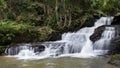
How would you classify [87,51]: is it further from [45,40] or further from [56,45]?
[45,40]

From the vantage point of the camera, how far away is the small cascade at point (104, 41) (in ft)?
54.0

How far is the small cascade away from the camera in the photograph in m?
16.5

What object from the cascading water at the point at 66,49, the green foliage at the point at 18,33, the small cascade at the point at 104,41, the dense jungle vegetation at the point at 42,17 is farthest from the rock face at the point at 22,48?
the small cascade at the point at 104,41

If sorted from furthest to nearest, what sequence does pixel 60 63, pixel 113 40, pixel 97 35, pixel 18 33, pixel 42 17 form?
pixel 42 17 → pixel 18 33 → pixel 97 35 → pixel 113 40 → pixel 60 63

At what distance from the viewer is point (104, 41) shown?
1695 cm

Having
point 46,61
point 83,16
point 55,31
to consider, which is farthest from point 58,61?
point 83,16

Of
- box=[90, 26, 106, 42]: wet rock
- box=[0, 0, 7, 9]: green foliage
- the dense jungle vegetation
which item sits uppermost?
box=[0, 0, 7, 9]: green foliage

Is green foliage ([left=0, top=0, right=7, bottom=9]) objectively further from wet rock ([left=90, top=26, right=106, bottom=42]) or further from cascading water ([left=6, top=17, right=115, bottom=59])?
wet rock ([left=90, top=26, right=106, bottom=42])

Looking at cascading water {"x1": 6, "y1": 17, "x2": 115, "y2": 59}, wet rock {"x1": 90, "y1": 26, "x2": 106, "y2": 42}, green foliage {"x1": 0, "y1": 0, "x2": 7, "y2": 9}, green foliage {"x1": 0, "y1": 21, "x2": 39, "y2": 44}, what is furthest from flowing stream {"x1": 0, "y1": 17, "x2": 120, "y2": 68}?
green foliage {"x1": 0, "y1": 0, "x2": 7, "y2": 9}

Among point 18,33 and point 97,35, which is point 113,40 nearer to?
point 97,35

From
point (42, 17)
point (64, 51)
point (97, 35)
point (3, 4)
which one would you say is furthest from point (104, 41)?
point (3, 4)

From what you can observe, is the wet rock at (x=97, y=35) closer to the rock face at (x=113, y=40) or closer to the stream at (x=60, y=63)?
the rock face at (x=113, y=40)

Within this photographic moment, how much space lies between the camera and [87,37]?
18547mm

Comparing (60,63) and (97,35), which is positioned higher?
(97,35)
